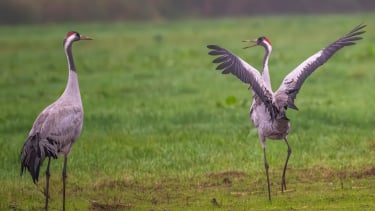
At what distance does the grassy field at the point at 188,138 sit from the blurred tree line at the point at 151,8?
2386 centimetres

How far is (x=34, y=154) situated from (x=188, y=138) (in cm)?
464

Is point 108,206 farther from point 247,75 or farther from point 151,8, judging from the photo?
point 151,8

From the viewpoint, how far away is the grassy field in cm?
1059

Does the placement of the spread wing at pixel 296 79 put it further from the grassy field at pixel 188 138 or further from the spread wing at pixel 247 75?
the grassy field at pixel 188 138

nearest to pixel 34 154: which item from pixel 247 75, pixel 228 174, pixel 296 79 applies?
pixel 247 75

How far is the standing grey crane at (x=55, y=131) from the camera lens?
9734 millimetres

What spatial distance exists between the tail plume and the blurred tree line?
40721 mm

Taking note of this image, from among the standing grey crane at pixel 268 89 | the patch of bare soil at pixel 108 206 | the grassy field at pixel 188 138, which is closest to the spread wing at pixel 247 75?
the standing grey crane at pixel 268 89

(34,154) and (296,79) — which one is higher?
(296,79)

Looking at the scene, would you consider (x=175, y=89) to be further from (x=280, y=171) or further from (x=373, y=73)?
(x=280, y=171)

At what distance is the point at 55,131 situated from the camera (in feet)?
32.8

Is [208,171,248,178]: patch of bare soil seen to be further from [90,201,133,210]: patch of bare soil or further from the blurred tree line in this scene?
the blurred tree line

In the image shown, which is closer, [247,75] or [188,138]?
[247,75]

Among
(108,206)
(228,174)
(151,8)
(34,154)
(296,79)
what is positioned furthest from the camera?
(151,8)
